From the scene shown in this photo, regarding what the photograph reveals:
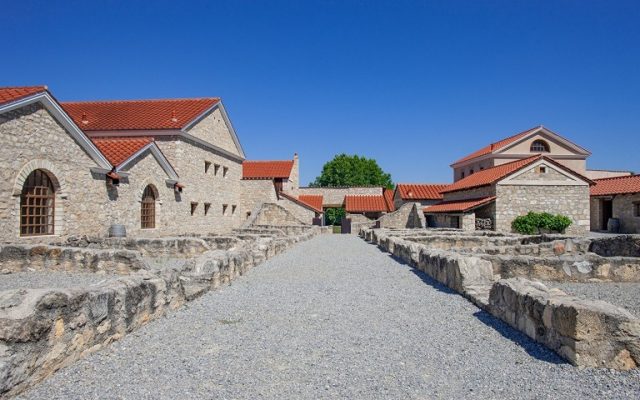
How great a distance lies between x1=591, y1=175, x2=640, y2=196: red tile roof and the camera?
28.4m

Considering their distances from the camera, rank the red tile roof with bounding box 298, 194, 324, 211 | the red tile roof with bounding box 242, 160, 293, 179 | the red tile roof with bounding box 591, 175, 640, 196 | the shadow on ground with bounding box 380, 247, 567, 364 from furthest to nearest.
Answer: the red tile roof with bounding box 298, 194, 324, 211 < the red tile roof with bounding box 242, 160, 293, 179 < the red tile roof with bounding box 591, 175, 640, 196 < the shadow on ground with bounding box 380, 247, 567, 364

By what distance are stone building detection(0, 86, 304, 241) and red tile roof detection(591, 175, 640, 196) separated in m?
24.5

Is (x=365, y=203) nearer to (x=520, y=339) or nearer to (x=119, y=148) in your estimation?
(x=119, y=148)

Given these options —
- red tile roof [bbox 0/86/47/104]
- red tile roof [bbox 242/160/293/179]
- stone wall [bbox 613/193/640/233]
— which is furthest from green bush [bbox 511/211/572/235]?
red tile roof [bbox 0/86/47/104]

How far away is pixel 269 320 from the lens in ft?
20.6

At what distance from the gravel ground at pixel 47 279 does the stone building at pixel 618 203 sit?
30.0 metres

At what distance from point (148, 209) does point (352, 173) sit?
64.2 meters

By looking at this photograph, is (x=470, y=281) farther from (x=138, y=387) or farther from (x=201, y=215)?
(x=201, y=215)

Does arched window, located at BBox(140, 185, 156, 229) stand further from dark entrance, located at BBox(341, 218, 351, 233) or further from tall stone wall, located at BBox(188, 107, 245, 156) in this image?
dark entrance, located at BBox(341, 218, 351, 233)

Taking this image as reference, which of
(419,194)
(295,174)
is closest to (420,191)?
(419,194)

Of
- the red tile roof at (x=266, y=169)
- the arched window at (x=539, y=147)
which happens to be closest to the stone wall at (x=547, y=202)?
the red tile roof at (x=266, y=169)

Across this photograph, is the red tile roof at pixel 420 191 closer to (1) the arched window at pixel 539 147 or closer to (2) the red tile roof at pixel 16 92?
(1) the arched window at pixel 539 147

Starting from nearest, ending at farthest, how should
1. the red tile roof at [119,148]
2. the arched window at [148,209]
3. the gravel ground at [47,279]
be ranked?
the gravel ground at [47,279]
the red tile roof at [119,148]
the arched window at [148,209]

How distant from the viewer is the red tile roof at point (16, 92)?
1273cm
